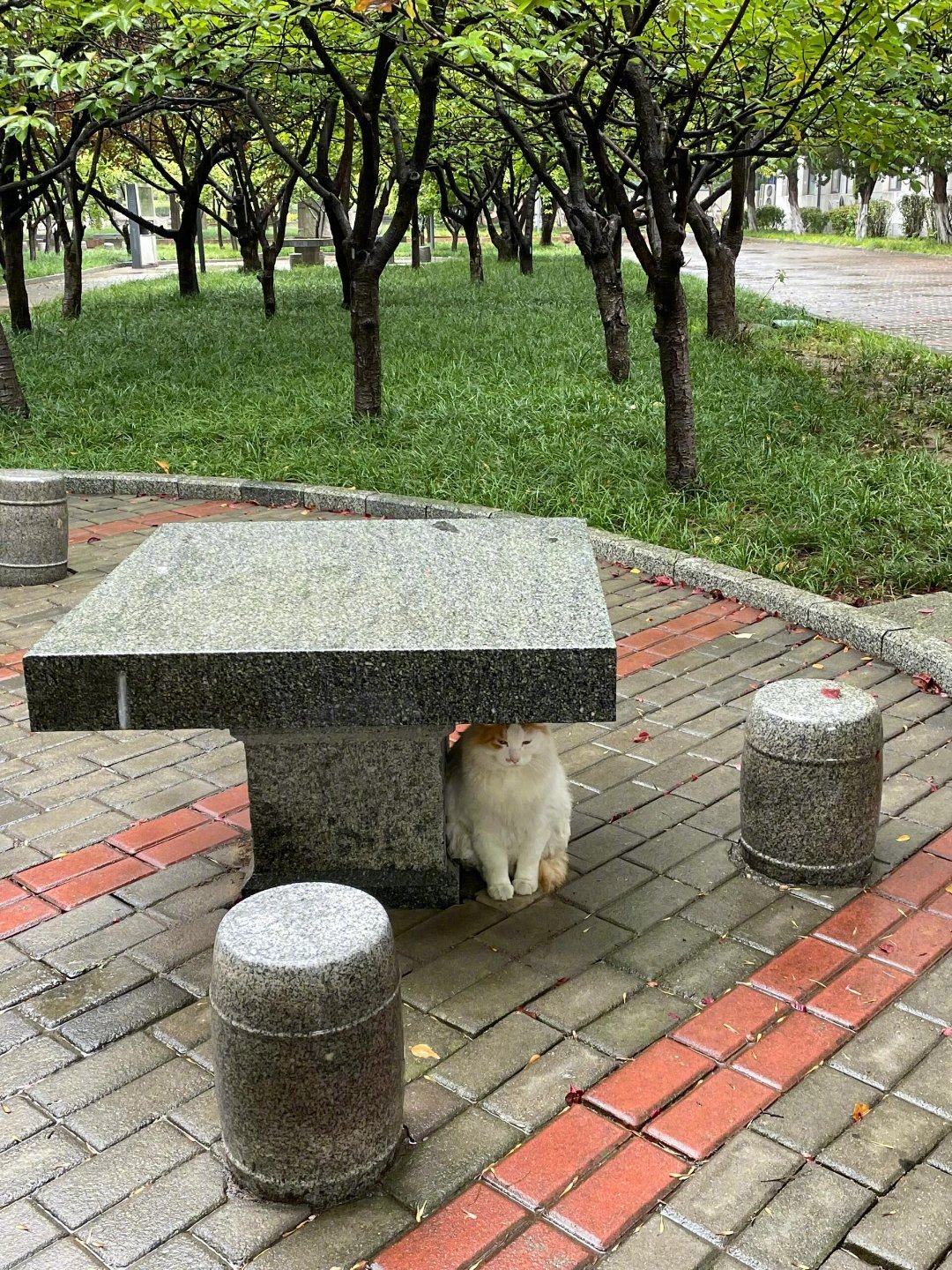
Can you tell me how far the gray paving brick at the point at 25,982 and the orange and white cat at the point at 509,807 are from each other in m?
1.32

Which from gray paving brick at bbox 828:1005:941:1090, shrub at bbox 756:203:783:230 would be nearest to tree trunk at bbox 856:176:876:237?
shrub at bbox 756:203:783:230

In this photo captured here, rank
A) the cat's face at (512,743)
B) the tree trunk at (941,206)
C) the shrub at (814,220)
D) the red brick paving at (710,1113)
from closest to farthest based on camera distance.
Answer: the red brick paving at (710,1113), the cat's face at (512,743), the tree trunk at (941,206), the shrub at (814,220)

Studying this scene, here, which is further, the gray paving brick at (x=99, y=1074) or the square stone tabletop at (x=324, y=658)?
the square stone tabletop at (x=324, y=658)

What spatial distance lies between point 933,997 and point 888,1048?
309mm

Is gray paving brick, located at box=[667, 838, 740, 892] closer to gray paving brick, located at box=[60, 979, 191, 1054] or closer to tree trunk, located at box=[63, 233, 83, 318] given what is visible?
gray paving brick, located at box=[60, 979, 191, 1054]

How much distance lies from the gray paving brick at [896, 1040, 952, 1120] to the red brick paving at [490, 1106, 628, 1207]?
0.78m

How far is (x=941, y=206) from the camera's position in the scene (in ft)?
136

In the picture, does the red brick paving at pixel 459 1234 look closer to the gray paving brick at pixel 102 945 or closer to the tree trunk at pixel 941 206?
the gray paving brick at pixel 102 945

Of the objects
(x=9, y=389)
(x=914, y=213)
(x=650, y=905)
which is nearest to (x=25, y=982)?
(x=650, y=905)

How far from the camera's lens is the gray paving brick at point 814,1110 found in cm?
303

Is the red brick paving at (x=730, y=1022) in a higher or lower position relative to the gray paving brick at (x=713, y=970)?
lower

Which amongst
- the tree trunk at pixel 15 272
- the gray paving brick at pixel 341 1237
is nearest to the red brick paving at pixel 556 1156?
the gray paving brick at pixel 341 1237

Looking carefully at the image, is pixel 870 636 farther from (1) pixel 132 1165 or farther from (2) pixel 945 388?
(2) pixel 945 388

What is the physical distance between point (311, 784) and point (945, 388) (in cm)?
942
